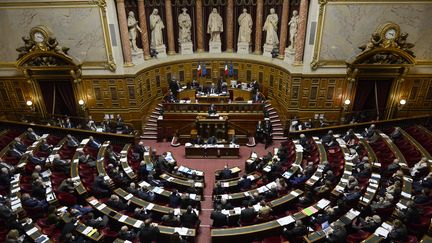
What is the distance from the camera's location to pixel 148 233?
29.1ft

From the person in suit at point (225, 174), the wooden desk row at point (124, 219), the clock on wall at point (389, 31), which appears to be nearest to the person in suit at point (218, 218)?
the wooden desk row at point (124, 219)

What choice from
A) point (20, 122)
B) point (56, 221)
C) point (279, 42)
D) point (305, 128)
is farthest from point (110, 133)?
point (279, 42)

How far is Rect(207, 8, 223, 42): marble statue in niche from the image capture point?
65.4 feet

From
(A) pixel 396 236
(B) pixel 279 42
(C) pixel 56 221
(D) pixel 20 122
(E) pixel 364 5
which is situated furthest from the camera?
(B) pixel 279 42

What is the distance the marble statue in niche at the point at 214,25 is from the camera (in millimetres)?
19922

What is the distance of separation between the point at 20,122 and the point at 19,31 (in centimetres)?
450

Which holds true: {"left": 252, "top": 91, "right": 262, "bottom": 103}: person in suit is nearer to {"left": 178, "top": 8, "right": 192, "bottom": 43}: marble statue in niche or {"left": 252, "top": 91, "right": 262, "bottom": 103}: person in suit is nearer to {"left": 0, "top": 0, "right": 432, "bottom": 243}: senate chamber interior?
{"left": 0, "top": 0, "right": 432, "bottom": 243}: senate chamber interior

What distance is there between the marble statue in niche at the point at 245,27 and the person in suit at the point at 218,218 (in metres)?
12.9

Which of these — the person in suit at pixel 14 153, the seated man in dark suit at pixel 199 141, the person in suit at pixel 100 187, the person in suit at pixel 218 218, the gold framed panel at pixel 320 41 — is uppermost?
the gold framed panel at pixel 320 41

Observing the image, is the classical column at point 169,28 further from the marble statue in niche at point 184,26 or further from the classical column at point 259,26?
the classical column at point 259,26

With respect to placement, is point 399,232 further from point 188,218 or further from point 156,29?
point 156,29

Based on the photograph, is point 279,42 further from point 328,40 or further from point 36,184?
point 36,184

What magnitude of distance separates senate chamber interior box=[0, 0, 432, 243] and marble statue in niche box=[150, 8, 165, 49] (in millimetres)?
84

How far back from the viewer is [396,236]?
8359 mm
